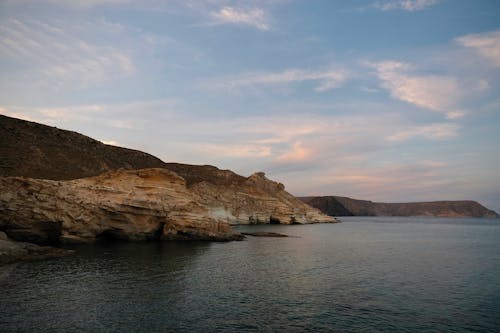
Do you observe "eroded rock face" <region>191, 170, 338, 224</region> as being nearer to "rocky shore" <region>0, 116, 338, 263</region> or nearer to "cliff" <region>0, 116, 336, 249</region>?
"cliff" <region>0, 116, 336, 249</region>

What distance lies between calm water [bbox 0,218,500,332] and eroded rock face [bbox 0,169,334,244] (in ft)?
26.3

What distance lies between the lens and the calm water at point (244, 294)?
49.7ft

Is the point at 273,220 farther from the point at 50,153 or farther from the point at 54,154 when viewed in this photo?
the point at 50,153

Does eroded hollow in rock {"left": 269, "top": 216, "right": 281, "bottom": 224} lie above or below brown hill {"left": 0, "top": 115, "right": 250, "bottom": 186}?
below

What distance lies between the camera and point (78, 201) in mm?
39812

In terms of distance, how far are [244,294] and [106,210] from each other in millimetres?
27513

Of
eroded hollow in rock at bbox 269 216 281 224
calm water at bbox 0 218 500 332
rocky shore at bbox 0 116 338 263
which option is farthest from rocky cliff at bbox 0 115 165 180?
eroded hollow in rock at bbox 269 216 281 224

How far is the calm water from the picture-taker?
15156 millimetres

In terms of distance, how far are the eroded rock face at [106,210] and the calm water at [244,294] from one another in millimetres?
8015

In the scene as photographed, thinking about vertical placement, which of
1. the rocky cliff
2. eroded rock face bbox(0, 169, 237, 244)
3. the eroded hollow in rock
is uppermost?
the rocky cliff

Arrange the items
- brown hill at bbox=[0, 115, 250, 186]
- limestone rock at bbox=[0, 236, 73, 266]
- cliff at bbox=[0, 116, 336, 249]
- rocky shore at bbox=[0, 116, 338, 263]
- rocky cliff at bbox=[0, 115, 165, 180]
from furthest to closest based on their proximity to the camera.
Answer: brown hill at bbox=[0, 115, 250, 186] → rocky cliff at bbox=[0, 115, 165, 180] → cliff at bbox=[0, 116, 336, 249] → rocky shore at bbox=[0, 116, 338, 263] → limestone rock at bbox=[0, 236, 73, 266]

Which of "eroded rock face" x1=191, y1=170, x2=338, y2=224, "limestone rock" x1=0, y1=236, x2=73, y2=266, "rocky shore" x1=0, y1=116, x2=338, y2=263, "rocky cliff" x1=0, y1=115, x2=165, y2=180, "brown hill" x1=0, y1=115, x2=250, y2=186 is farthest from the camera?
"eroded rock face" x1=191, y1=170, x2=338, y2=224

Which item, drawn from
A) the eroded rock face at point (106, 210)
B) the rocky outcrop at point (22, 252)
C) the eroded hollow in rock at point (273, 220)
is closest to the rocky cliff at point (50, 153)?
the eroded rock face at point (106, 210)

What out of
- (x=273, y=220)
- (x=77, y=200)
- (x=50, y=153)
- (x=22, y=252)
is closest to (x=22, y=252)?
(x=22, y=252)
